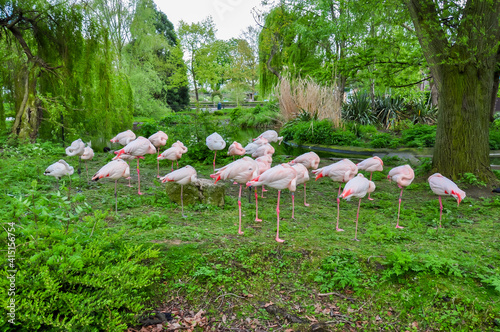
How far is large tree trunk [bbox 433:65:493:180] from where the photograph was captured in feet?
20.1

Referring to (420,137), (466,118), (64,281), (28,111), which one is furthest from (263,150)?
(28,111)

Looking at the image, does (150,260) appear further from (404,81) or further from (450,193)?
(404,81)

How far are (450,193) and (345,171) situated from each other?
1.39 metres

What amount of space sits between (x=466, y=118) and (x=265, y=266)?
5133 mm

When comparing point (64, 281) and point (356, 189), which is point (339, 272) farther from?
point (64, 281)

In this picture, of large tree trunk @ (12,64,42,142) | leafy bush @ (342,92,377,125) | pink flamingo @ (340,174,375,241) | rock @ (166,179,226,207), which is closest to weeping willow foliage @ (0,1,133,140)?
large tree trunk @ (12,64,42,142)

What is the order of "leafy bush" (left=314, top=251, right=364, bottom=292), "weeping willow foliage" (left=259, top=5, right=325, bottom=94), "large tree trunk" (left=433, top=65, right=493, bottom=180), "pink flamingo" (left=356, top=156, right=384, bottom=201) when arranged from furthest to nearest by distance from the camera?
"weeping willow foliage" (left=259, top=5, right=325, bottom=94), "large tree trunk" (left=433, top=65, right=493, bottom=180), "pink flamingo" (left=356, top=156, right=384, bottom=201), "leafy bush" (left=314, top=251, right=364, bottom=292)

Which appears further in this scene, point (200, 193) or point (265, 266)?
point (200, 193)

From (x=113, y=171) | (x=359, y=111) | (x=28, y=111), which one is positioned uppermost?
(x=359, y=111)

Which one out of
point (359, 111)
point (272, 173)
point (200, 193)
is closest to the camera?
point (272, 173)

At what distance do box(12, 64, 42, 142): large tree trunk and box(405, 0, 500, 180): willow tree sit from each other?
930cm

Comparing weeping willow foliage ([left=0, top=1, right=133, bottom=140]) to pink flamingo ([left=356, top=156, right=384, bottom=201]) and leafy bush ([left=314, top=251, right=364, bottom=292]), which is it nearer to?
pink flamingo ([left=356, top=156, right=384, bottom=201])

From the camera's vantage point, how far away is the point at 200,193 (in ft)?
16.8

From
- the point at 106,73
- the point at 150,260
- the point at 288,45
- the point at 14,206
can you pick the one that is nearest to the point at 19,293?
the point at 14,206
